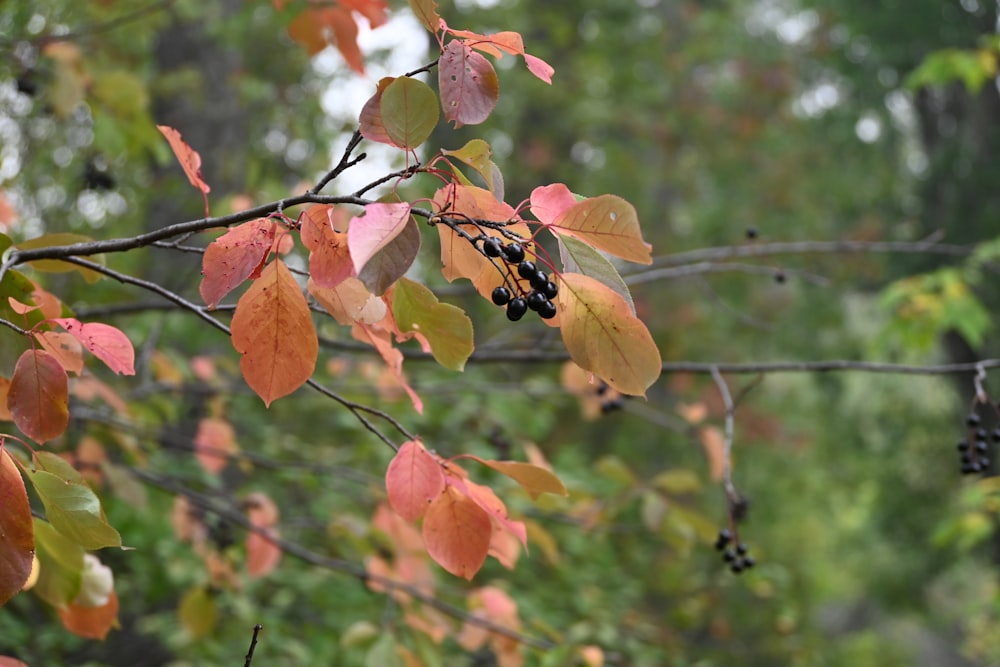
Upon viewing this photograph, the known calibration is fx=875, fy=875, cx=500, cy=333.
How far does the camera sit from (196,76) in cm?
343

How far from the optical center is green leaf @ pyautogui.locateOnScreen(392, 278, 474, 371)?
2.93ft

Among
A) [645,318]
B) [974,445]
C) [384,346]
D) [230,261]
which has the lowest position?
[230,261]

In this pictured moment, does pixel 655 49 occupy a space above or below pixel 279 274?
above

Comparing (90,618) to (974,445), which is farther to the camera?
(974,445)

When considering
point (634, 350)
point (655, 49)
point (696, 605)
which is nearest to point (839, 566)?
point (655, 49)

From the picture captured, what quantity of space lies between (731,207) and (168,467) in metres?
6.38

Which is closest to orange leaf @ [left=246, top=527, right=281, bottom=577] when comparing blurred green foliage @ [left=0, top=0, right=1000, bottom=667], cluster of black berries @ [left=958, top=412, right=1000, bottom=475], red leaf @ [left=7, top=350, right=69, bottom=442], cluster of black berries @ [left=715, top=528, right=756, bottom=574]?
blurred green foliage @ [left=0, top=0, right=1000, bottom=667]

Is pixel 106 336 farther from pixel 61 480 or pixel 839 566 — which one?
pixel 839 566

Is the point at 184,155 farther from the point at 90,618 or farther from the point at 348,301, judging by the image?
the point at 90,618

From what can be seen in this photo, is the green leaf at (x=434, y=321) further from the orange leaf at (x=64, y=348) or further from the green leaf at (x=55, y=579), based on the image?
the green leaf at (x=55, y=579)

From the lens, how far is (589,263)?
2.62 ft

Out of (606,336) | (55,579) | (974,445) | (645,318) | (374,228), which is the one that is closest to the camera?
(374,228)

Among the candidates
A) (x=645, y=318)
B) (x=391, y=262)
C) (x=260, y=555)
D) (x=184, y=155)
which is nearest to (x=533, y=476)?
(x=391, y=262)

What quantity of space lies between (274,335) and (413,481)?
248 mm
